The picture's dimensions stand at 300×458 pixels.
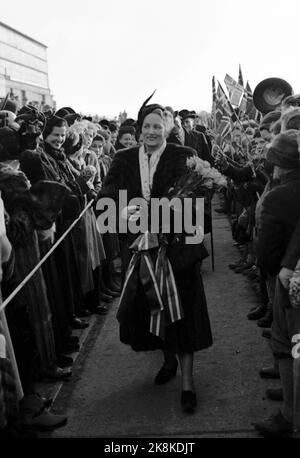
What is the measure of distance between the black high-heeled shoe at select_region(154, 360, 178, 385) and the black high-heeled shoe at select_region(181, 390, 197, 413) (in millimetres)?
417

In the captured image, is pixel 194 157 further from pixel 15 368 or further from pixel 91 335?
pixel 91 335

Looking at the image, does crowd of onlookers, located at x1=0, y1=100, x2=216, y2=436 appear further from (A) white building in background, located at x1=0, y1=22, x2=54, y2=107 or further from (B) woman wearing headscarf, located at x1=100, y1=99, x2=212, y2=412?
(A) white building in background, located at x1=0, y1=22, x2=54, y2=107

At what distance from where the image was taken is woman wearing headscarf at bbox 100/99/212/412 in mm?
4438

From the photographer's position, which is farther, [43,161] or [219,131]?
[219,131]

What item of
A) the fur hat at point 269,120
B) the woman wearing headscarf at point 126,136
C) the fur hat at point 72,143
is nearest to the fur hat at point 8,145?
the fur hat at point 72,143

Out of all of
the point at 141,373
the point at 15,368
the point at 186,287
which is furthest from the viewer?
the point at 141,373

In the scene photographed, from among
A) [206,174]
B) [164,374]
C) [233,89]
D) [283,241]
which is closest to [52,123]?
[206,174]

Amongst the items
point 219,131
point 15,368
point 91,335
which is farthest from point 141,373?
point 219,131

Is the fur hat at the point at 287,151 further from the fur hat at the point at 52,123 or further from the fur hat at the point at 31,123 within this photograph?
the fur hat at the point at 52,123

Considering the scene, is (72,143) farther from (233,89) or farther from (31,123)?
(233,89)

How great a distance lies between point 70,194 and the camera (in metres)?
5.60

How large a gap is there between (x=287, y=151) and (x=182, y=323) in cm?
152

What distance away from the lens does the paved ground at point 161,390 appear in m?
3.97
